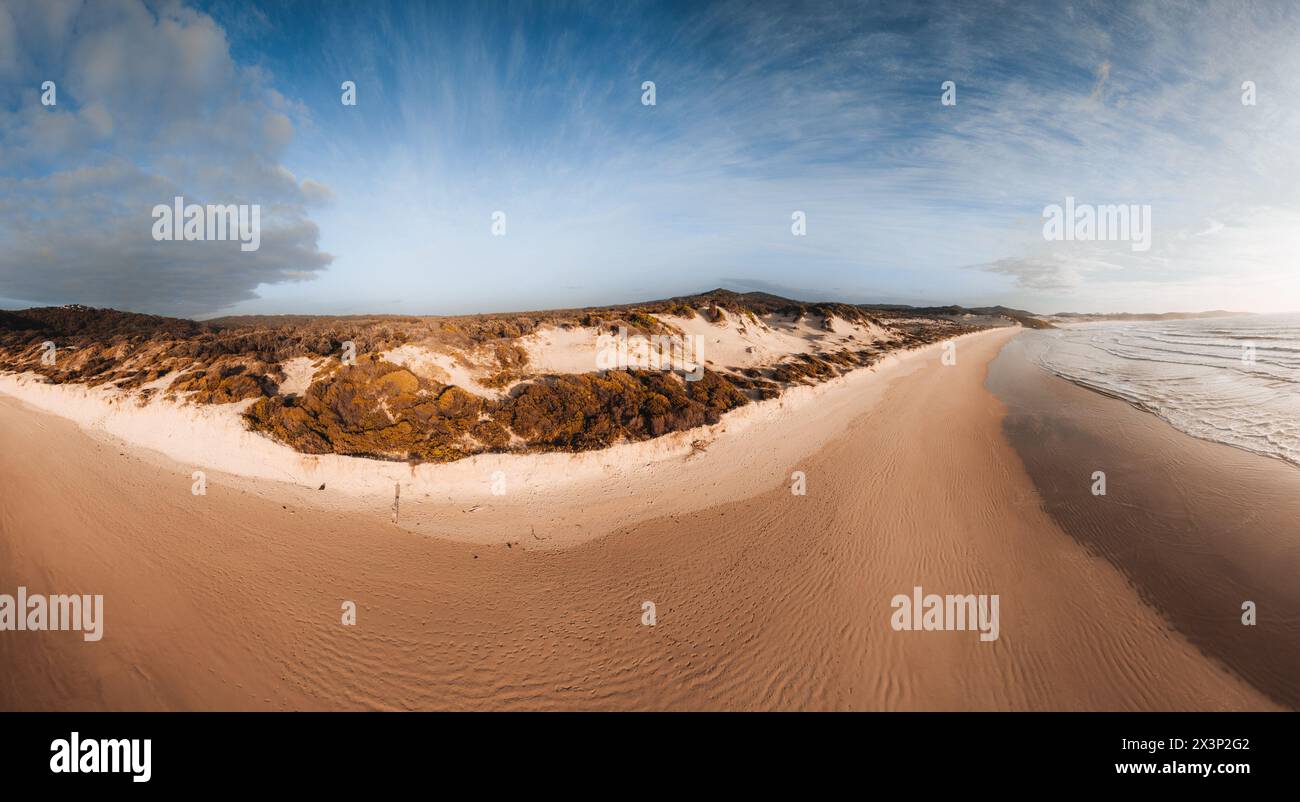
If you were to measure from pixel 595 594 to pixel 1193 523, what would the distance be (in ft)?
44.2

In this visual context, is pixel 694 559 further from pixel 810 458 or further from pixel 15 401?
pixel 15 401

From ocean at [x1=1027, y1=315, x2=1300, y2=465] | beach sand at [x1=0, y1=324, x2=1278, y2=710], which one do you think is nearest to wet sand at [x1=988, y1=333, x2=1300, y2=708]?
beach sand at [x1=0, y1=324, x2=1278, y2=710]

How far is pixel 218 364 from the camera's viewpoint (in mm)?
13641

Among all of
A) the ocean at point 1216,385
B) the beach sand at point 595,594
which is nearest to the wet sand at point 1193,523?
the beach sand at point 595,594

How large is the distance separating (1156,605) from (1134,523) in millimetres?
3023

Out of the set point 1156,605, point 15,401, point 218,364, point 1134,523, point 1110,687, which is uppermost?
point 218,364

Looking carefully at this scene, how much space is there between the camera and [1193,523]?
851cm

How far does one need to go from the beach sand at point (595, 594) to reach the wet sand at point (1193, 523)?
1.37ft

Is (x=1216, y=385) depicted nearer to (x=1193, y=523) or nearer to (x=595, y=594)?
(x=1193, y=523)

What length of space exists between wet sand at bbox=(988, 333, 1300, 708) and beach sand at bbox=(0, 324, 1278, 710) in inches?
16.4

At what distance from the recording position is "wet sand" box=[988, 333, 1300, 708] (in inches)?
238

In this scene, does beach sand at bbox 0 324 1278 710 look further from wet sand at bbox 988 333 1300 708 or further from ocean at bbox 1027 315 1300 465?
ocean at bbox 1027 315 1300 465

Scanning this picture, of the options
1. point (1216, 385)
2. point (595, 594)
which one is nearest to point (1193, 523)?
point (595, 594)
